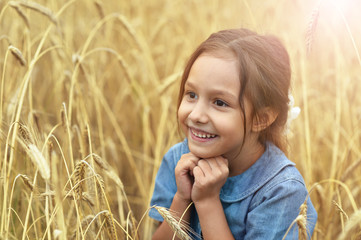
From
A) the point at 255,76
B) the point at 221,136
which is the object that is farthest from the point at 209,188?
the point at 255,76

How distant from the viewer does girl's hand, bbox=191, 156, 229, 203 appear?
5.00ft

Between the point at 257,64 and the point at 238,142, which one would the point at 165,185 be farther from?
the point at 257,64

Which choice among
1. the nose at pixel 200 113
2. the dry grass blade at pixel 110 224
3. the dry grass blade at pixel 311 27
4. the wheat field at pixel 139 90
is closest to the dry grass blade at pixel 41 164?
the dry grass blade at pixel 110 224

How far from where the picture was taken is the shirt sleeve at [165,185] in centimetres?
184

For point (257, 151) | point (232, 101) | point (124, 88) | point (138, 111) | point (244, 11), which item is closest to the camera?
point (232, 101)

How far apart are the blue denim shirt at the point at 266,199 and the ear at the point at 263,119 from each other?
134 millimetres

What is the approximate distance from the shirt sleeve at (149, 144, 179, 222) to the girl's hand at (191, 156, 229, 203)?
277 millimetres

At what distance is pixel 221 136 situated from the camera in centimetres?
148

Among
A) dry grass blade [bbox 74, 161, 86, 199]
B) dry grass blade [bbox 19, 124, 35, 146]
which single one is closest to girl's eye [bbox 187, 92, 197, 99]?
dry grass blade [bbox 74, 161, 86, 199]

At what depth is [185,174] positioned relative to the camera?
1627mm

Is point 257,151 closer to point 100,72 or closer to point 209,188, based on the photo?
point 209,188

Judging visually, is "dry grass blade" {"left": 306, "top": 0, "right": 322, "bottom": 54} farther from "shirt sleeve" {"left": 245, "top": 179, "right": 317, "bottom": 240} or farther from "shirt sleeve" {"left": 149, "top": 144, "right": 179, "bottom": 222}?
"shirt sleeve" {"left": 149, "top": 144, "right": 179, "bottom": 222}

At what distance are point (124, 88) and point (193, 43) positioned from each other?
62 cm

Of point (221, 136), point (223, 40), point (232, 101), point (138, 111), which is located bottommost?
point (138, 111)
